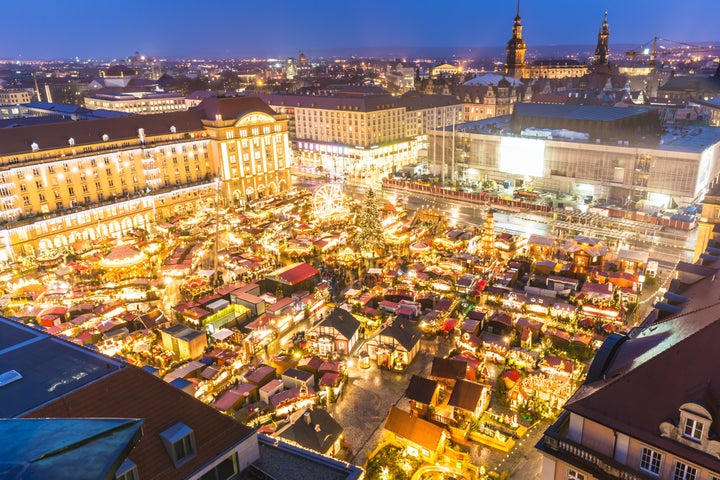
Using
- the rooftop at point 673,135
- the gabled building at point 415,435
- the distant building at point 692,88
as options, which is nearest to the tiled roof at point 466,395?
the gabled building at point 415,435

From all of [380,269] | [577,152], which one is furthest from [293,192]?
[577,152]

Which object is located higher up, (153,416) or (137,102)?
(137,102)

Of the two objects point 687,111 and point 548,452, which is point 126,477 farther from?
point 687,111

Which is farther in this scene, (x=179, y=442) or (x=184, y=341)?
(x=184, y=341)

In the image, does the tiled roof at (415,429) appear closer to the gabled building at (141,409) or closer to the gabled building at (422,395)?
the gabled building at (422,395)

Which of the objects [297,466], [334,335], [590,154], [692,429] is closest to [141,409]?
[297,466]

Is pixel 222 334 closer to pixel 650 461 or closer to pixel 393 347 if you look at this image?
pixel 393 347

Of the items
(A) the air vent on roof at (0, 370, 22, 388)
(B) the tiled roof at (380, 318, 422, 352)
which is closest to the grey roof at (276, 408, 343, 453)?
(B) the tiled roof at (380, 318, 422, 352)

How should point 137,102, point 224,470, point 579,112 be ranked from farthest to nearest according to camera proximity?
point 137,102 < point 579,112 < point 224,470
